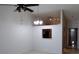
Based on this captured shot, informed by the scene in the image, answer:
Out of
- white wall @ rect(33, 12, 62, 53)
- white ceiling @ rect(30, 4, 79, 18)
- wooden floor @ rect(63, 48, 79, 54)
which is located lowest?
wooden floor @ rect(63, 48, 79, 54)

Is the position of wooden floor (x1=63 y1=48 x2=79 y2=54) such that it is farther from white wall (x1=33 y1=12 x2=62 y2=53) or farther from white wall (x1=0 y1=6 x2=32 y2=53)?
white wall (x1=0 y1=6 x2=32 y2=53)

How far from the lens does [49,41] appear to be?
110 inches

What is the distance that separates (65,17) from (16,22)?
2.57ft

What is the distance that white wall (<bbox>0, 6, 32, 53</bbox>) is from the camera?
9.07ft

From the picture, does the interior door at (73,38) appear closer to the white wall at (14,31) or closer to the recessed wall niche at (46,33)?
the recessed wall niche at (46,33)

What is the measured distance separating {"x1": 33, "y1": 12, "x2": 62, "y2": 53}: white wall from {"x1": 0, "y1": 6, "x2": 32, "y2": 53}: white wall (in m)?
0.10

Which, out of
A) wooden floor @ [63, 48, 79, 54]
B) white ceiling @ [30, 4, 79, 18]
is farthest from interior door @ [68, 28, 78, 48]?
white ceiling @ [30, 4, 79, 18]

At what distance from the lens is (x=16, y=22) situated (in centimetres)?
279

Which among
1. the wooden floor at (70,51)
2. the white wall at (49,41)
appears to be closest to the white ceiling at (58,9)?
the white wall at (49,41)

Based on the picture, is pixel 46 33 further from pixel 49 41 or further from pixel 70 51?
pixel 70 51

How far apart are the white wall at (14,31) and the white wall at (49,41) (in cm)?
10

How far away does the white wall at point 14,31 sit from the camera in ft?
9.07
